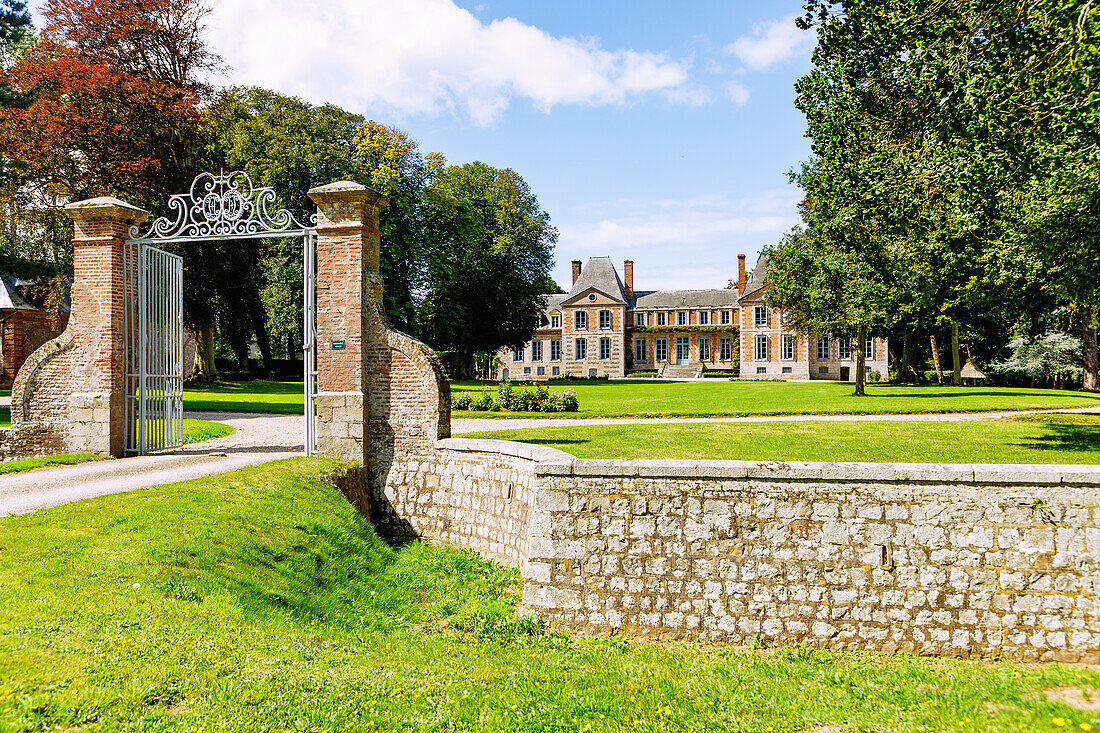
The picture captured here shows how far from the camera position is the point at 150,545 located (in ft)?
19.4

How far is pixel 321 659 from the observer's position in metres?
4.90

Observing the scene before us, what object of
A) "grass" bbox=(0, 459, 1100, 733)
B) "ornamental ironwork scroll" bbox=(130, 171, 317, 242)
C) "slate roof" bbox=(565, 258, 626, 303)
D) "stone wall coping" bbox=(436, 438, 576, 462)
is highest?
"slate roof" bbox=(565, 258, 626, 303)

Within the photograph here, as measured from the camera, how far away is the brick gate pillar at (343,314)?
9930mm

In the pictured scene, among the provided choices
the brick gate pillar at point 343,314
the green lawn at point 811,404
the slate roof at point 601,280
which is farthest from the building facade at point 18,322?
the slate roof at point 601,280

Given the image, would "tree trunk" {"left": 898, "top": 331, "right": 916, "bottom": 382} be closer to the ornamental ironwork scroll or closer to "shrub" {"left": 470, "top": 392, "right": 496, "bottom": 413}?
"shrub" {"left": 470, "top": 392, "right": 496, "bottom": 413}

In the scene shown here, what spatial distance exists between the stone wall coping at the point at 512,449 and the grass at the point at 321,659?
5.43ft

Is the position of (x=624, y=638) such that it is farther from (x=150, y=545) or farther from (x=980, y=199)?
(x=980, y=199)

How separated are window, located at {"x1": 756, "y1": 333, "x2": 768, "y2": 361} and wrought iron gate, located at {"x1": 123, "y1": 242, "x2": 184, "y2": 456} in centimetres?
4986

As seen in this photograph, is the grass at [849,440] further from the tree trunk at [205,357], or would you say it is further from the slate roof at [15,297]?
the slate roof at [15,297]

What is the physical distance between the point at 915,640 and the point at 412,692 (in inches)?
187

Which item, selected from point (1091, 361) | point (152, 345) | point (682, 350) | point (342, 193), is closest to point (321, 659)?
point (342, 193)

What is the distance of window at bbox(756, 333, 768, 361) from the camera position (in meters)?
55.6

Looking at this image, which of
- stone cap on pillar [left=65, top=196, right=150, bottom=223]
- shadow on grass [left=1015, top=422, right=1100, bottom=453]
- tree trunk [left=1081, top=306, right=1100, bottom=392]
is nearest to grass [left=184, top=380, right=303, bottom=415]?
stone cap on pillar [left=65, top=196, right=150, bottom=223]

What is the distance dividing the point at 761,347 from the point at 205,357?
4136 cm
